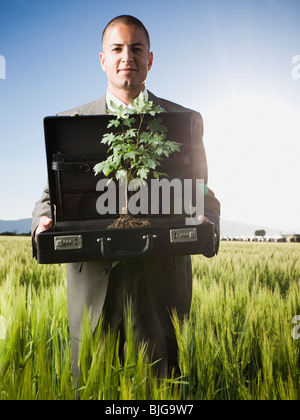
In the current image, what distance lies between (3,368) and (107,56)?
1251 mm

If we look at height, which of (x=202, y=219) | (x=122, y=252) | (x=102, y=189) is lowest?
(x=122, y=252)

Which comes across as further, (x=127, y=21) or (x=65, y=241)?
(x=127, y=21)

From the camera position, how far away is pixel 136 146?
1417 millimetres

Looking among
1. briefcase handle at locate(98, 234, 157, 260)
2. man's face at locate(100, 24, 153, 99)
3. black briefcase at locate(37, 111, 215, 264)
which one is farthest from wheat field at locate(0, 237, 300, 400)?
man's face at locate(100, 24, 153, 99)

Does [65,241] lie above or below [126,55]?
below

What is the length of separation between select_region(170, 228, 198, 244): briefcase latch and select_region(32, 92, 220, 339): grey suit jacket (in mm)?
179

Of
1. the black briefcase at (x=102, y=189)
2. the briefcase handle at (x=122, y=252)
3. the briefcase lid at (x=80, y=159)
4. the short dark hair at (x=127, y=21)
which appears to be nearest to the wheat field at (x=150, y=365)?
the briefcase handle at (x=122, y=252)

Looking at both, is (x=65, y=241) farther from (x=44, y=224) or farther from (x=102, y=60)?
(x=102, y=60)

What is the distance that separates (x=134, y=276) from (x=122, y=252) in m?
0.24

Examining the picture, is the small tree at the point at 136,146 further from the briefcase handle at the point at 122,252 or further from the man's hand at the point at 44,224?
the man's hand at the point at 44,224

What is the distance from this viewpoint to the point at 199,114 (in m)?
1.64

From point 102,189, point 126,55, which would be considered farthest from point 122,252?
point 126,55

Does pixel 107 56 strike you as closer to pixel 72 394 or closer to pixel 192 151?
pixel 192 151
